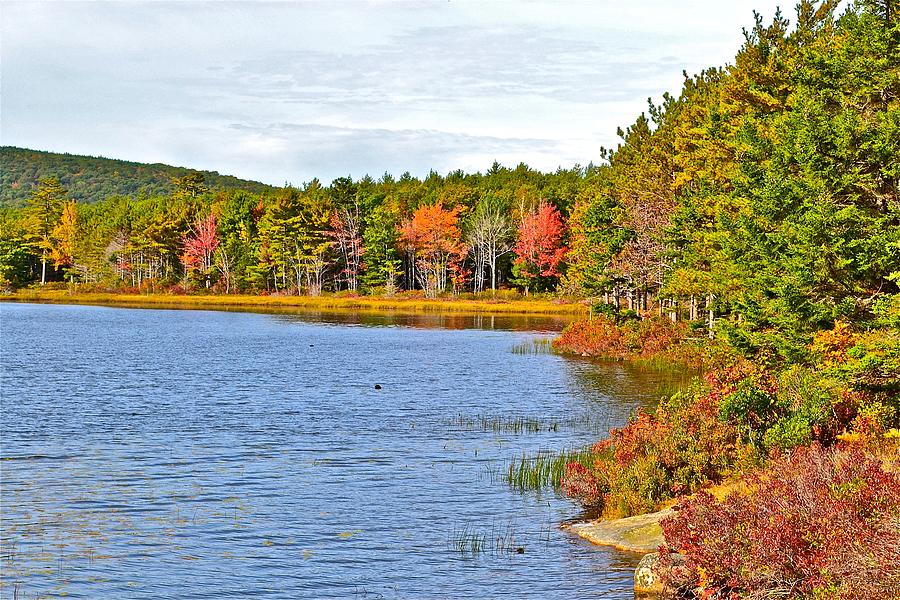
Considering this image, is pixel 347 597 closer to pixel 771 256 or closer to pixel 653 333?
pixel 771 256

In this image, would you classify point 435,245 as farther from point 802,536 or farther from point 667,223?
point 802,536

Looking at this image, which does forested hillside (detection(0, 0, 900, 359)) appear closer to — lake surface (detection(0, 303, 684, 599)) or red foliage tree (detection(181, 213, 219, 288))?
red foliage tree (detection(181, 213, 219, 288))

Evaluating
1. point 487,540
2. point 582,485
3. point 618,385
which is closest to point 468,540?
point 487,540

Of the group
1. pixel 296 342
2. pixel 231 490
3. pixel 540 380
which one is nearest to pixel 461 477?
pixel 231 490

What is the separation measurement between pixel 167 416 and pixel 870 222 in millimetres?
22143

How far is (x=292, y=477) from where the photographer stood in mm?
22828

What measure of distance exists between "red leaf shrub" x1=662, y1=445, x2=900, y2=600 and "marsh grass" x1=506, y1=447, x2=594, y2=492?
8546 mm

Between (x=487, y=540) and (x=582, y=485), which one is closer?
(x=487, y=540)

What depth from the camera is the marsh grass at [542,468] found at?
870 inches

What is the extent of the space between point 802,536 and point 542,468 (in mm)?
12087

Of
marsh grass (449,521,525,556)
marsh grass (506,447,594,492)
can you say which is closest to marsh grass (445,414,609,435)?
marsh grass (506,447,594,492)

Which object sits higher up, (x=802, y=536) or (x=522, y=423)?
(x=802, y=536)

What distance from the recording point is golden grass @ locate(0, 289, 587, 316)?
4060 inches

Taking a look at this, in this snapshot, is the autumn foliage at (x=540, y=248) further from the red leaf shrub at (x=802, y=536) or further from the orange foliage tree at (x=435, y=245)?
the red leaf shrub at (x=802, y=536)
